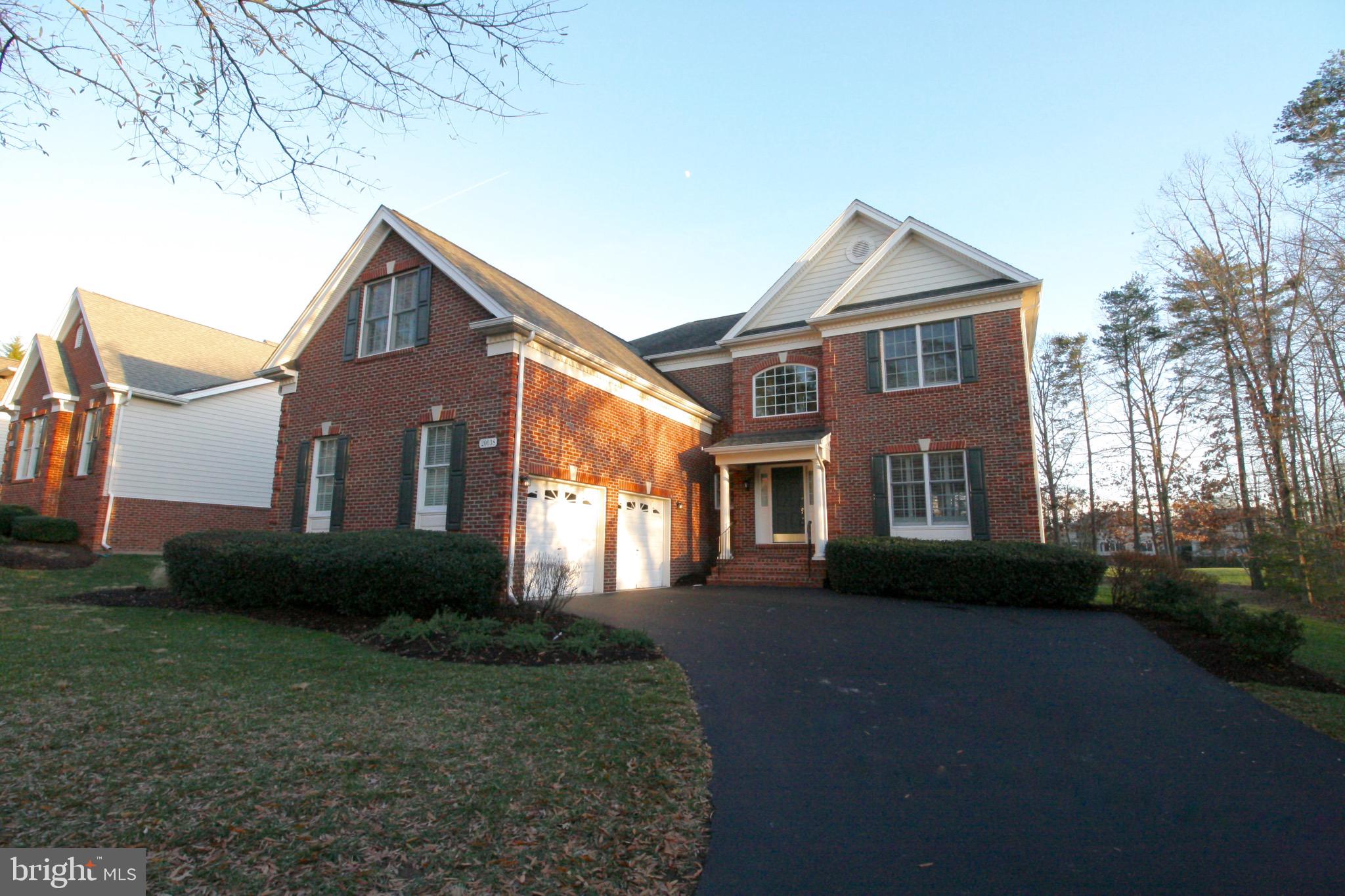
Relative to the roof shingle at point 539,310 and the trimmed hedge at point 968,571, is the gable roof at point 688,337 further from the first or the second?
the trimmed hedge at point 968,571

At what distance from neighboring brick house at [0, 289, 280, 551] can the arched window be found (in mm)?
13611

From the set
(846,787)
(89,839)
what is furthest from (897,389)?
(89,839)

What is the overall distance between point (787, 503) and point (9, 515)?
20445 millimetres

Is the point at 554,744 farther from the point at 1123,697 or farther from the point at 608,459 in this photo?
the point at 608,459

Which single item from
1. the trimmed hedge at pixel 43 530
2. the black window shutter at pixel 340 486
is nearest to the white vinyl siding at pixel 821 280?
the black window shutter at pixel 340 486

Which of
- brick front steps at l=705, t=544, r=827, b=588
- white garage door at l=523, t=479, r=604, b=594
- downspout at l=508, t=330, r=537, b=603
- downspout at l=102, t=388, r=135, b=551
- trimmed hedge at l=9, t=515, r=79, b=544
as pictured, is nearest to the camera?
downspout at l=508, t=330, r=537, b=603

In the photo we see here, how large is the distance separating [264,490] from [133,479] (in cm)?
358

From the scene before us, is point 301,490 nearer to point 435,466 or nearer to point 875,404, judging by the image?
point 435,466

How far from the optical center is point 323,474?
44.6 ft

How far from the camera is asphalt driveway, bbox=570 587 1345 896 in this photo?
3250 mm

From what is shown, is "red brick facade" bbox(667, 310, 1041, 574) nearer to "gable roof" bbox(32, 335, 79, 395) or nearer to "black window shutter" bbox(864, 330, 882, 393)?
"black window shutter" bbox(864, 330, 882, 393)

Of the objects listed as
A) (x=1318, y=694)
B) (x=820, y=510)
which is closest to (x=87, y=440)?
(x=820, y=510)

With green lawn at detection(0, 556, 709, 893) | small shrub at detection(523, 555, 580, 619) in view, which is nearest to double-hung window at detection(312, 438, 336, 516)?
small shrub at detection(523, 555, 580, 619)

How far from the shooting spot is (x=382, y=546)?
29.8ft
